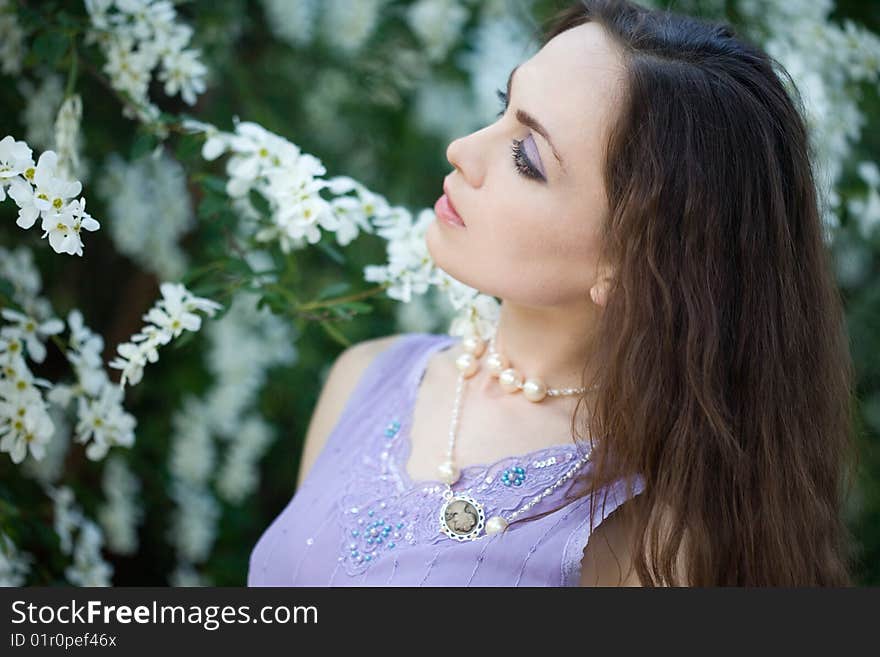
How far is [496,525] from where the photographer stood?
1287 mm

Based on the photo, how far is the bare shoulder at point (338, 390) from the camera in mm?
1705

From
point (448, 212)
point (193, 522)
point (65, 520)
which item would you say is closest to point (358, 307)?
point (448, 212)

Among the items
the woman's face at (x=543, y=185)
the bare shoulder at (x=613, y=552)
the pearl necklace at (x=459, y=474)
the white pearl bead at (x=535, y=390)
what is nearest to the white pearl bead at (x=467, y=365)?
the pearl necklace at (x=459, y=474)

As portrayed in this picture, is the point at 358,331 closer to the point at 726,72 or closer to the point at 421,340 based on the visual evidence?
the point at 421,340

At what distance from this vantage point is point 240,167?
4.74 feet

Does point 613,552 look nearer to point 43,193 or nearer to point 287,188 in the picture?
point 287,188

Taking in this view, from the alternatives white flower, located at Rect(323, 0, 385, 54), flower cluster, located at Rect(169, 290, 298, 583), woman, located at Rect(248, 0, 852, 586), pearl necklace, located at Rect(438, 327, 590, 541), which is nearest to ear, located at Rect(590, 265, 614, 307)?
woman, located at Rect(248, 0, 852, 586)

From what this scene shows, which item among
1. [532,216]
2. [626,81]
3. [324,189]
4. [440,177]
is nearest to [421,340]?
[324,189]

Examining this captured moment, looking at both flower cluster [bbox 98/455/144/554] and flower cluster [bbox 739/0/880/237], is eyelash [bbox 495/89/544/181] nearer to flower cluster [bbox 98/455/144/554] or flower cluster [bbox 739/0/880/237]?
flower cluster [bbox 739/0/880/237]

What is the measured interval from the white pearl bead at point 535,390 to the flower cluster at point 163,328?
454 millimetres

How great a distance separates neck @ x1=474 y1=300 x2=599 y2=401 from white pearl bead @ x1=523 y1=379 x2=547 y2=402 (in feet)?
0.04

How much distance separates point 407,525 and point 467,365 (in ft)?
0.93

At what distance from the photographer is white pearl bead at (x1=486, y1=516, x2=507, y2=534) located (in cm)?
129

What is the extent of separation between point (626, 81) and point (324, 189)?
471 mm
